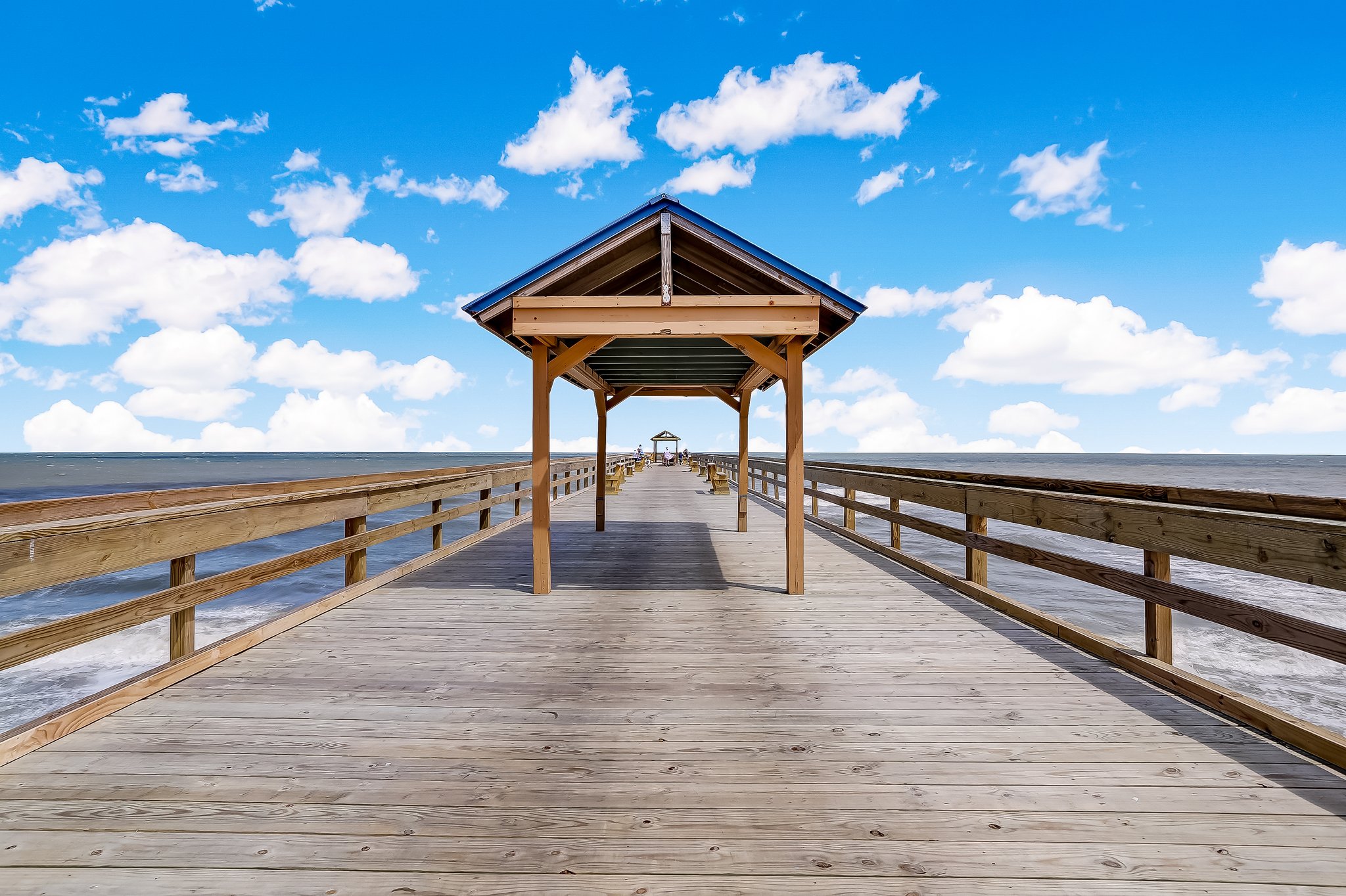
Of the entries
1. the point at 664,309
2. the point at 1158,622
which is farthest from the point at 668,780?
the point at 664,309

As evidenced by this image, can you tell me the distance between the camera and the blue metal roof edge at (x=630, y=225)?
5898 millimetres

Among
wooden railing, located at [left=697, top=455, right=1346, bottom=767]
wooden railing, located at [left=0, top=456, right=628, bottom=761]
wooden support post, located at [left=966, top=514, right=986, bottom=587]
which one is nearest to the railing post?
wooden railing, located at [left=697, top=455, right=1346, bottom=767]

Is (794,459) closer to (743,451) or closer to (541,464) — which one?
(541,464)

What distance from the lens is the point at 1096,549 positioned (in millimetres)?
16375

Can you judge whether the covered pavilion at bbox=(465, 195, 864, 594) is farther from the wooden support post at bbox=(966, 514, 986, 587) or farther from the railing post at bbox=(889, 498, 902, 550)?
the railing post at bbox=(889, 498, 902, 550)

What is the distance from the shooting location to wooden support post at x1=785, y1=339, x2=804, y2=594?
6.01m

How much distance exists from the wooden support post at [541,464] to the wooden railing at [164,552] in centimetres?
147

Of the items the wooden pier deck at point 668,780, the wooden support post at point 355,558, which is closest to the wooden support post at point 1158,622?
the wooden pier deck at point 668,780

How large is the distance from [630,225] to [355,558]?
13.7ft

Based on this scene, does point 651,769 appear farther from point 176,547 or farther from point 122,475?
point 122,475

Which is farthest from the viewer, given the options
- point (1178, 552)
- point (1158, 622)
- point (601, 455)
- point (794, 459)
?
point (601, 455)

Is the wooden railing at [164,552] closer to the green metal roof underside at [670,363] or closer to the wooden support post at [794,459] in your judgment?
the green metal roof underside at [670,363]

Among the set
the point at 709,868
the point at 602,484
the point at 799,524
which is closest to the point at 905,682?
the point at 709,868

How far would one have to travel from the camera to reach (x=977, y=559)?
5.82 meters
